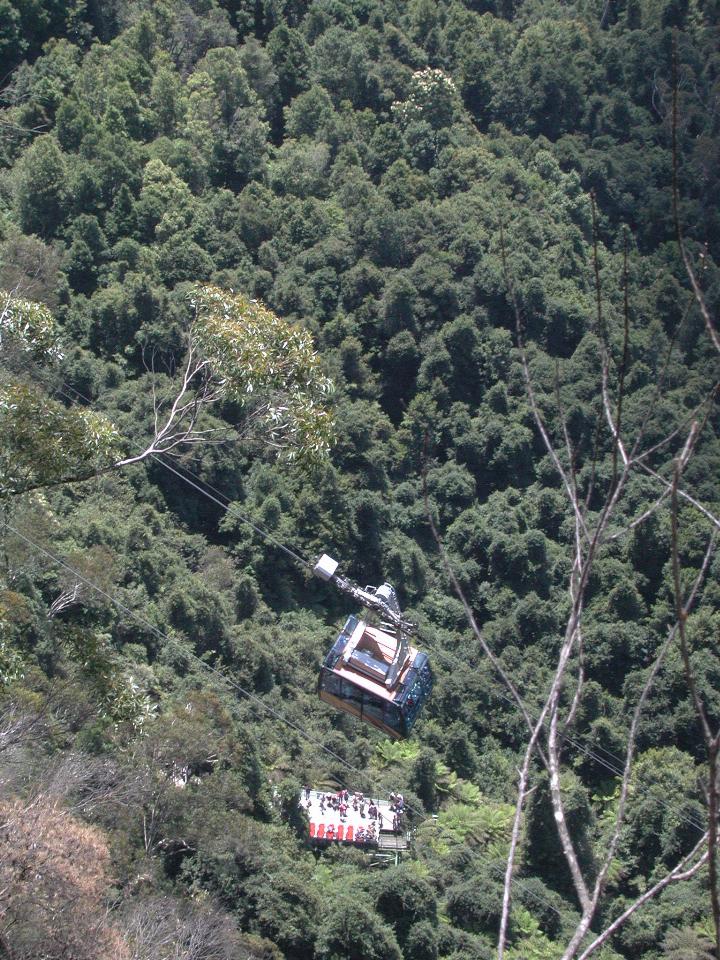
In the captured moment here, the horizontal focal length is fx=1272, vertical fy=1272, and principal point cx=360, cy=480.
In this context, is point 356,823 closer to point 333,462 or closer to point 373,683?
point 373,683

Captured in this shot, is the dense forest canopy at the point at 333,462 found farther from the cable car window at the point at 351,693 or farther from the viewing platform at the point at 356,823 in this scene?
the cable car window at the point at 351,693

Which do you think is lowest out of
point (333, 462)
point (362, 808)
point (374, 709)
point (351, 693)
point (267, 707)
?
point (362, 808)

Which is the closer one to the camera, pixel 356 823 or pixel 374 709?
pixel 374 709

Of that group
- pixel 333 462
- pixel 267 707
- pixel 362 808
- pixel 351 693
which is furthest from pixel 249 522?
pixel 351 693

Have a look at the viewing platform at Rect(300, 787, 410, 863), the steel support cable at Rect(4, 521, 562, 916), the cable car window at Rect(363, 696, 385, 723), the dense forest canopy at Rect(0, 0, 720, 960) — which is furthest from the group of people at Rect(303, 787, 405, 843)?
the cable car window at Rect(363, 696, 385, 723)

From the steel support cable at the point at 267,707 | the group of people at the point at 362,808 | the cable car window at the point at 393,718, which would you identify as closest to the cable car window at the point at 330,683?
the cable car window at the point at 393,718

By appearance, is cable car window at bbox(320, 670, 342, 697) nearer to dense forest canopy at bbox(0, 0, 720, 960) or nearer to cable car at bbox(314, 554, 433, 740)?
cable car at bbox(314, 554, 433, 740)
